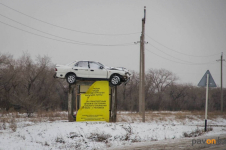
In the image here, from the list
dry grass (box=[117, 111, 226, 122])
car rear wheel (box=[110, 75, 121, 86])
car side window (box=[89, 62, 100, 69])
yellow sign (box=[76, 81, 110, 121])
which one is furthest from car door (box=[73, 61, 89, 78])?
dry grass (box=[117, 111, 226, 122])

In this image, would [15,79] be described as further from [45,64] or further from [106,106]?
[106,106]

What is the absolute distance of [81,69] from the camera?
16.1m

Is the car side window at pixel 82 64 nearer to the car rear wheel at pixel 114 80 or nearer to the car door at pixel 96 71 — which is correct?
the car door at pixel 96 71

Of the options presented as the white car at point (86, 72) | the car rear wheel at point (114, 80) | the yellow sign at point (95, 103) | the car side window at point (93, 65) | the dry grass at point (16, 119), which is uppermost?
the car side window at point (93, 65)

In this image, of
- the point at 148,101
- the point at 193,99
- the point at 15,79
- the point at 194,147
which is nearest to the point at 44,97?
the point at 15,79

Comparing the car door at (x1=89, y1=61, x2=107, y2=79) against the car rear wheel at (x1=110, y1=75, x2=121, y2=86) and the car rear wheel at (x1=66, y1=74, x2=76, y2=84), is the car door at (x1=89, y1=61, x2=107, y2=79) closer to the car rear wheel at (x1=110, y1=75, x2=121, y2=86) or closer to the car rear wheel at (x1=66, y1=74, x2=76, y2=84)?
the car rear wheel at (x1=110, y1=75, x2=121, y2=86)

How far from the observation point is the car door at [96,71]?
16109 mm

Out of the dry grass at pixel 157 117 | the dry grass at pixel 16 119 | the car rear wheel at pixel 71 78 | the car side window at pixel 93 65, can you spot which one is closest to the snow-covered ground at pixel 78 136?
the dry grass at pixel 16 119

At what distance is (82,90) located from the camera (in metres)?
16.2

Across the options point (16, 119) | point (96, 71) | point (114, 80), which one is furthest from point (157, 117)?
point (16, 119)

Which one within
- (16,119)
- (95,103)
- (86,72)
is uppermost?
(86,72)

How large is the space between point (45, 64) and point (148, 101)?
25762mm

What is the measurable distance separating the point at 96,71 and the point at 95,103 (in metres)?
2.10

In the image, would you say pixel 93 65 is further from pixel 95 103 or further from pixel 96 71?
pixel 95 103
